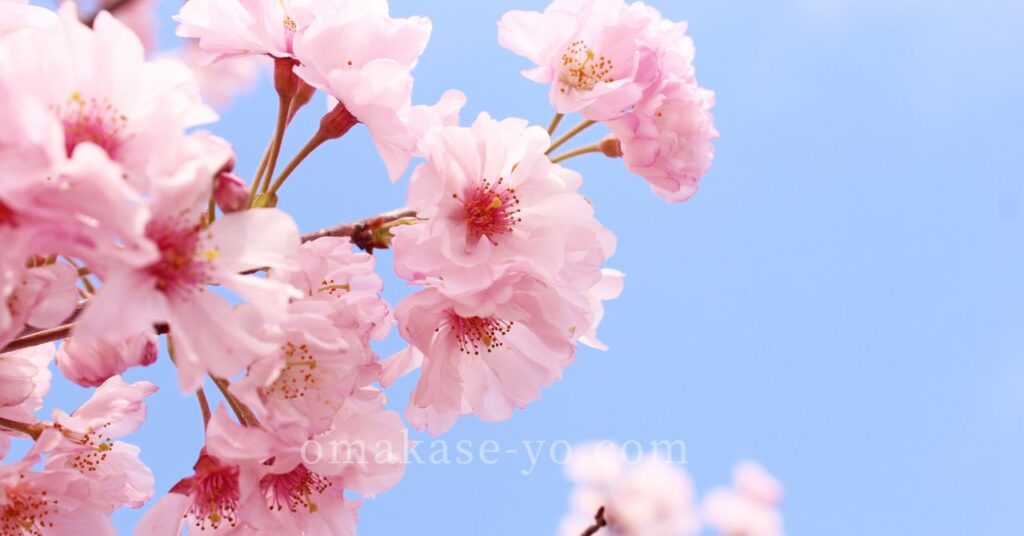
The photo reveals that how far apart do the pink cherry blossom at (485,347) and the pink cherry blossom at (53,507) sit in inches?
23.4

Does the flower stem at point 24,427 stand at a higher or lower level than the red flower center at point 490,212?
lower

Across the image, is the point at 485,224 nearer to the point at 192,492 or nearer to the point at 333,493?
the point at 333,493

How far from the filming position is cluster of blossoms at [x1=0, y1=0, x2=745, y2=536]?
108cm

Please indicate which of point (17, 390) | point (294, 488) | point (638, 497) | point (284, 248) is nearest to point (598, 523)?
point (294, 488)

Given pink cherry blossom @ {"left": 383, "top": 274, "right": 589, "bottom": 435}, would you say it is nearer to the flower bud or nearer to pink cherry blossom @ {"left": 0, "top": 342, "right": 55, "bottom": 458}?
the flower bud

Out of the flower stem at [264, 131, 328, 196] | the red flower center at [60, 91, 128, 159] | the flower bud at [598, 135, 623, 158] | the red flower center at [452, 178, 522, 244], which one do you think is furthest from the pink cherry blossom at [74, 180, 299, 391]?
the flower bud at [598, 135, 623, 158]

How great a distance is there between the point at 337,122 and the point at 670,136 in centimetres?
66

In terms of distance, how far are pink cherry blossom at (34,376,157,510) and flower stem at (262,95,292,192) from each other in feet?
1.85

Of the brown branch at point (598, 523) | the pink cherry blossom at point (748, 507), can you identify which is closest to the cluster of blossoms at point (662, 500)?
→ the pink cherry blossom at point (748, 507)

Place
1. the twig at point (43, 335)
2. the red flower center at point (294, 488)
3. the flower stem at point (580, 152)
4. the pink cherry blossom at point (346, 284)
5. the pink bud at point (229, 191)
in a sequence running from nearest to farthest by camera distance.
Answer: the pink bud at point (229, 191) → the twig at point (43, 335) → the pink cherry blossom at point (346, 284) → the red flower center at point (294, 488) → the flower stem at point (580, 152)

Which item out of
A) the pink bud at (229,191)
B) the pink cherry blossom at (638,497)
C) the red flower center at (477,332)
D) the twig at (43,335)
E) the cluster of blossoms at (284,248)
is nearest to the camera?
the cluster of blossoms at (284,248)

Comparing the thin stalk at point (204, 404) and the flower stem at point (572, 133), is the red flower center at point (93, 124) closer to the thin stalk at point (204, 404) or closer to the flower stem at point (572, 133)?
the thin stalk at point (204, 404)

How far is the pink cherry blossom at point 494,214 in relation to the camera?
4.92 feet

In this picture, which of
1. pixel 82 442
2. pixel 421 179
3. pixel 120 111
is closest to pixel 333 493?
pixel 82 442
